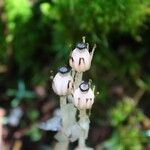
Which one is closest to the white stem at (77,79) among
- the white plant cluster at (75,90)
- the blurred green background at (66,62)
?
the white plant cluster at (75,90)

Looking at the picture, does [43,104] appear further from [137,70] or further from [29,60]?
[137,70]

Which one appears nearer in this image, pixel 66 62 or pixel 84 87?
pixel 84 87

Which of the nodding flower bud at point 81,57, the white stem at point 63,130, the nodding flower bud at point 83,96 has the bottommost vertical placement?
the nodding flower bud at point 83,96

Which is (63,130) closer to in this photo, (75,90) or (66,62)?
(75,90)

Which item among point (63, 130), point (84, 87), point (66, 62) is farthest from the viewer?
point (66, 62)

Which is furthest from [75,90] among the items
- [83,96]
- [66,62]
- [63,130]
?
[66,62]

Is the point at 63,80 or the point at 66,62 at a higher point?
the point at 66,62

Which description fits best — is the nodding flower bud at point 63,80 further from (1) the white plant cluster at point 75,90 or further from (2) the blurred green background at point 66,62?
(2) the blurred green background at point 66,62

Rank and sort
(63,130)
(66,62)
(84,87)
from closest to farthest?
1. (84,87)
2. (63,130)
3. (66,62)
